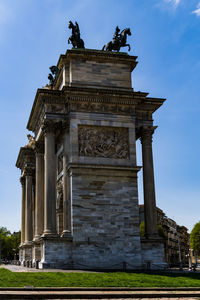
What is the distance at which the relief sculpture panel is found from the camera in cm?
3419

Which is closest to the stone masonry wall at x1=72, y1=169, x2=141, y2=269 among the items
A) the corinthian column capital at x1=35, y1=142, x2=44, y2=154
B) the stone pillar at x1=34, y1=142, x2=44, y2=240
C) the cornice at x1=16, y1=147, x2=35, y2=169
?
the stone pillar at x1=34, y1=142, x2=44, y2=240

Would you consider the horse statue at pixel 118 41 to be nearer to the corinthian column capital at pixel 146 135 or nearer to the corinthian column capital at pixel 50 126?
the corinthian column capital at pixel 146 135

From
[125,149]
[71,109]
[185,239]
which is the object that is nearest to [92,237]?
[125,149]

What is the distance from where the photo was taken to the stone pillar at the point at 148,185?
1383 inches

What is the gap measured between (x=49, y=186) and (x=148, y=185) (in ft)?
26.4

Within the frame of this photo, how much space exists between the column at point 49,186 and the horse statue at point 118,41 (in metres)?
9.37

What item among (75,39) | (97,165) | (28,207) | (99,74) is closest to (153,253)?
(97,165)

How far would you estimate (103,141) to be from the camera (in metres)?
34.8

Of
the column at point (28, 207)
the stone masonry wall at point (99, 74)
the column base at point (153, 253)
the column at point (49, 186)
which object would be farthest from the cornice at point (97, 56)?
the column at point (28, 207)

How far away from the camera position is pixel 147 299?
54.2ft

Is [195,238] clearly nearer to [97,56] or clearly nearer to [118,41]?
[118,41]

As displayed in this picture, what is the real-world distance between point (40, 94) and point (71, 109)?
2.64m

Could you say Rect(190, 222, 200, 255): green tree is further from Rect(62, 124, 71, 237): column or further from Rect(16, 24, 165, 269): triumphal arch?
Rect(62, 124, 71, 237): column

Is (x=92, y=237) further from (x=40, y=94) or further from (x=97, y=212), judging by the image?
(x=40, y=94)
